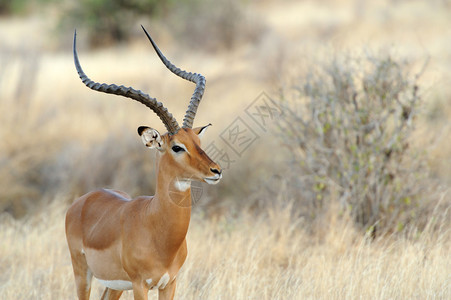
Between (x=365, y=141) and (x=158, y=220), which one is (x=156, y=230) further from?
(x=365, y=141)

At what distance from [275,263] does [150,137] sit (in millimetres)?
3182

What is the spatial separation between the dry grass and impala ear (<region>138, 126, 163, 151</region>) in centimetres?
190

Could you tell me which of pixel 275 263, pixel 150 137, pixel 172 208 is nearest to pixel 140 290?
pixel 172 208

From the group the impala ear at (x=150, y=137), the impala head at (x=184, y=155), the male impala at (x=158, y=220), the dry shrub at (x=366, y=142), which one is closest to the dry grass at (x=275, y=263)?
the dry shrub at (x=366, y=142)

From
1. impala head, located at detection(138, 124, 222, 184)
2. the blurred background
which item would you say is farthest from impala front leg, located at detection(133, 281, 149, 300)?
the blurred background

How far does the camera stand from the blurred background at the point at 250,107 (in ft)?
24.9

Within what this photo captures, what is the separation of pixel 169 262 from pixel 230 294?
1.54 meters

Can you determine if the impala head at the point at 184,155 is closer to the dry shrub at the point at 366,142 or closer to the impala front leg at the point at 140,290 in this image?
the impala front leg at the point at 140,290

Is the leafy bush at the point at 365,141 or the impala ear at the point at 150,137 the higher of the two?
the impala ear at the point at 150,137

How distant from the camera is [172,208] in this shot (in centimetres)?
403

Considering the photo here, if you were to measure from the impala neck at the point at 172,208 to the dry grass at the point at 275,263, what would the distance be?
58.1 inches

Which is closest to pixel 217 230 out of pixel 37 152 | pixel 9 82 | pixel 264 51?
pixel 37 152

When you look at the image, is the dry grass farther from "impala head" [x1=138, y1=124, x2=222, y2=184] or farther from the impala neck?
"impala head" [x1=138, y1=124, x2=222, y2=184]

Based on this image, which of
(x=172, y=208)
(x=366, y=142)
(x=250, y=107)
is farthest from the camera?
(x=250, y=107)
